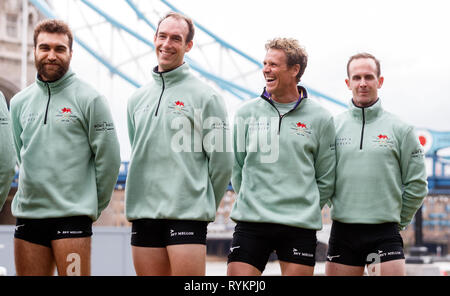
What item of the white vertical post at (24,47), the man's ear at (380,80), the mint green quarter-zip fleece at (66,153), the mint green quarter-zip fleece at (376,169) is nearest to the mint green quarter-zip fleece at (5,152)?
the mint green quarter-zip fleece at (66,153)

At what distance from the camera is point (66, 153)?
3.95 meters

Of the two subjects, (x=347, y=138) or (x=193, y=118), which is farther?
(x=347, y=138)

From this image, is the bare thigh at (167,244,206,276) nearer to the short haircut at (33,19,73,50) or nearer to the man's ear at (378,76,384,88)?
the short haircut at (33,19,73,50)

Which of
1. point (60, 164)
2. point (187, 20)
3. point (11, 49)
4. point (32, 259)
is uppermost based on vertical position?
point (11, 49)

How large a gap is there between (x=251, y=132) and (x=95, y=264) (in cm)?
947

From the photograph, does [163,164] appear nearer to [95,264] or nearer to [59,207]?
[59,207]

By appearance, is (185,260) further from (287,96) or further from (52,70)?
(52,70)

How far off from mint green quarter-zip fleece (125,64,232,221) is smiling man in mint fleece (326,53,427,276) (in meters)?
1.03

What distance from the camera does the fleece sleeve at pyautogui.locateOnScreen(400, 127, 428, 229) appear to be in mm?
4727

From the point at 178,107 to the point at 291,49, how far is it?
32.4 inches

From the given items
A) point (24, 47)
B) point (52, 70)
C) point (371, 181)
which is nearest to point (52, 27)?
point (52, 70)

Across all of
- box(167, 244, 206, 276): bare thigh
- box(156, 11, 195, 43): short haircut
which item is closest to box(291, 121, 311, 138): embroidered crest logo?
box(156, 11, 195, 43): short haircut
